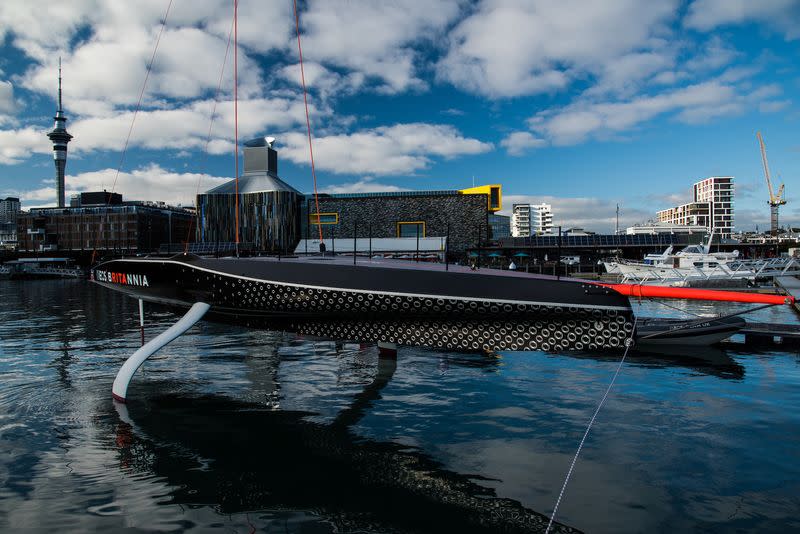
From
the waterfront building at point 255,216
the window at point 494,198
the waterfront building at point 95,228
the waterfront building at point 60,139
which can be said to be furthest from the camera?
the waterfront building at point 60,139

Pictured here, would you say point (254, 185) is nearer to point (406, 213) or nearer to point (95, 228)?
point (406, 213)

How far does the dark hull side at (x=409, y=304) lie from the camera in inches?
231

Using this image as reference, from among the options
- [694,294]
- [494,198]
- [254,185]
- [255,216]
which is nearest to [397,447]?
[694,294]

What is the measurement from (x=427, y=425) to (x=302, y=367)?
17.0 feet

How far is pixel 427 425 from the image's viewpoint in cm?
710

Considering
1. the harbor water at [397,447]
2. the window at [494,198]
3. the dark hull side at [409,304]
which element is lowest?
the harbor water at [397,447]

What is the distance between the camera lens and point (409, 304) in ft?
20.7

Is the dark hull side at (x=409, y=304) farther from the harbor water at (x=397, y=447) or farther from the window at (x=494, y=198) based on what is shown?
the window at (x=494, y=198)

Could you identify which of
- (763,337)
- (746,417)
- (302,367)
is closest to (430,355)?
(302,367)

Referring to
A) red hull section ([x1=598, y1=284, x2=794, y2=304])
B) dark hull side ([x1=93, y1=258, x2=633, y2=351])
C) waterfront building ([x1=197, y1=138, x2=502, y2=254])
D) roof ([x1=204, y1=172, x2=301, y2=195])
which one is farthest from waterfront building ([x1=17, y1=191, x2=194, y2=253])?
red hull section ([x1=598, y1=284, x2=794, y2=304])

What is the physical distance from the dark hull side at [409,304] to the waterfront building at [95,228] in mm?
104789

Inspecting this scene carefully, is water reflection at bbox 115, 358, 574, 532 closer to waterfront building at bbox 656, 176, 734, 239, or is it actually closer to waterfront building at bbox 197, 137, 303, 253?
waterfront building at bbox 197, 137, 303, 253

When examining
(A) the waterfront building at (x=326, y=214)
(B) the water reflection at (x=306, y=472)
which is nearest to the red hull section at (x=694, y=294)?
(B) the water reflection at (x=306, y=472)

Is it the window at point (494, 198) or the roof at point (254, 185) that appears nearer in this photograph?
the roof at point (254, 185)
